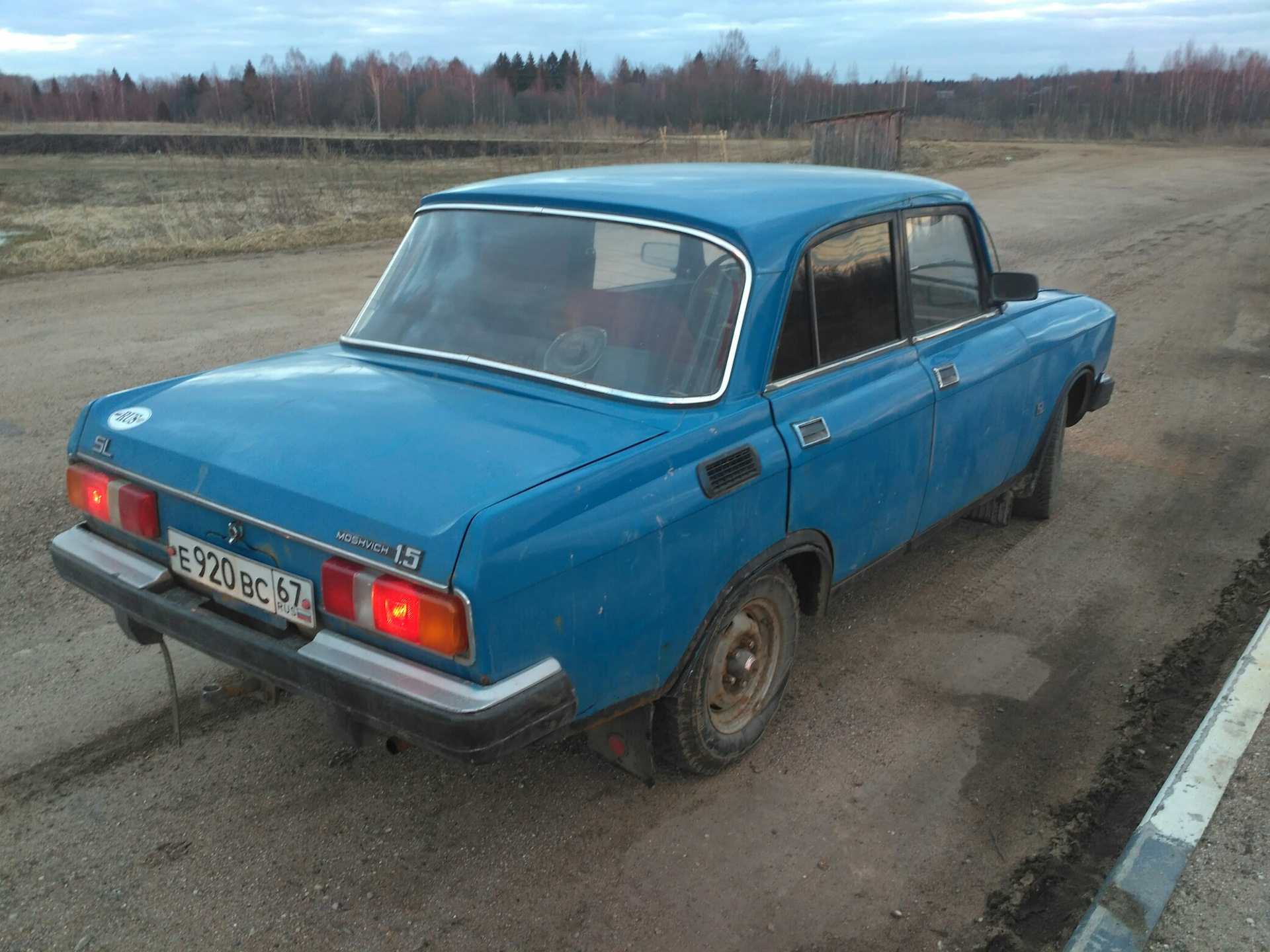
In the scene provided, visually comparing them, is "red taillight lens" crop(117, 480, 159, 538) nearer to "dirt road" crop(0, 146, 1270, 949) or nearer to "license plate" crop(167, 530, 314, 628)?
"license plate" crop(167, 530, 314, 628)

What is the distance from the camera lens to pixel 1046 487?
517 centimetres

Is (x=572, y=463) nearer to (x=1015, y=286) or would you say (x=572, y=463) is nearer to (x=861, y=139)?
(x=1015, y=286)

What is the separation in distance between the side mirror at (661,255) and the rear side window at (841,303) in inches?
15.3

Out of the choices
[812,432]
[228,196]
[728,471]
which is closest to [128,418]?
[728,471]

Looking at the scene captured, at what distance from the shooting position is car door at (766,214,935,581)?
3209mm

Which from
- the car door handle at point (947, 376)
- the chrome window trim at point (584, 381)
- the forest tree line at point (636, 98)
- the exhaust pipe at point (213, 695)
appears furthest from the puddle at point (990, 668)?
the forest tree line at point (636, 98)

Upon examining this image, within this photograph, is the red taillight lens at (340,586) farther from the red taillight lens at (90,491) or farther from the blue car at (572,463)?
the red taillight lens at (90,491)

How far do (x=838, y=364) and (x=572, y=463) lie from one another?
49.3 inches

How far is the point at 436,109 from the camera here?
2429 inches

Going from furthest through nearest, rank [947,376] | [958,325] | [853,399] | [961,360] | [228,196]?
[228,196] → [958,325] → [961,360] → [947,376] → [853,399]

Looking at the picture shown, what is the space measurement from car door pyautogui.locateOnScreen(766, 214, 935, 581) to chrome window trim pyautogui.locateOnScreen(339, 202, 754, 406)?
0.19 m

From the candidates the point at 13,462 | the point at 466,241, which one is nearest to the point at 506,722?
the point at 466,241

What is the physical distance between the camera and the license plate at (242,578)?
8.57ft

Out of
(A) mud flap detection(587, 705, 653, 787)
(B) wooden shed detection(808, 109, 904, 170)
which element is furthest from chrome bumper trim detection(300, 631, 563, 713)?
(B) wooden shed detection(808, 109, 904, 170)
